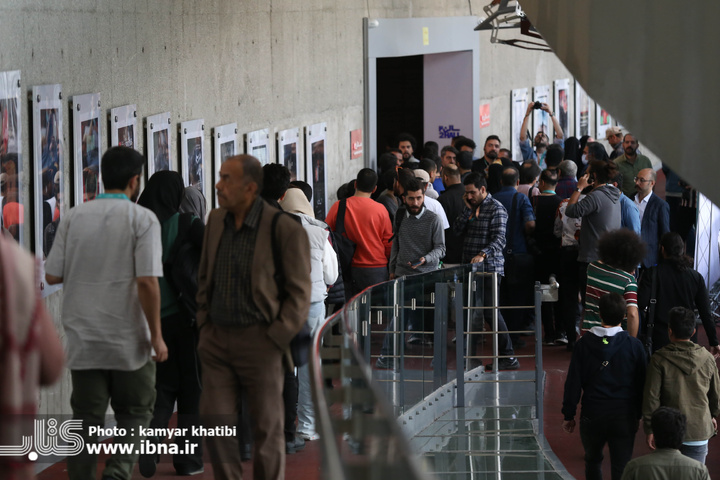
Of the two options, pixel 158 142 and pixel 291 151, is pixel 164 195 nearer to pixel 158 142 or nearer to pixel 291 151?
pixel 158 142

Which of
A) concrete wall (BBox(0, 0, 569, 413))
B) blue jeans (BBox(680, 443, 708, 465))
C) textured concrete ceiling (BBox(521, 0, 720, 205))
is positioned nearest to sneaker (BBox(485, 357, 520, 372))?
blue jeans (BBox(680, 443, 708, 465))

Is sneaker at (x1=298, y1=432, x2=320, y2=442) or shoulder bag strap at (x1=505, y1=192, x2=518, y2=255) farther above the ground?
shoulder bag strap at (x1=505, y1=192, x2=518, y2=255)

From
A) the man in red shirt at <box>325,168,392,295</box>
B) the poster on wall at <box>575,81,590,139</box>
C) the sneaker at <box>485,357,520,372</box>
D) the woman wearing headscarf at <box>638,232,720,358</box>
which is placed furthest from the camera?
the poster on wall at <box>575,81,590,139</box>

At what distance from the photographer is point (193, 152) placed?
384 inches

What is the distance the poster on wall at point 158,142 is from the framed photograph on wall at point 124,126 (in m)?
0.18

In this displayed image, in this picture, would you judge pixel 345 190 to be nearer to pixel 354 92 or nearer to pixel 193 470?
pixel 354 92

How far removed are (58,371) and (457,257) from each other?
8.57 meters

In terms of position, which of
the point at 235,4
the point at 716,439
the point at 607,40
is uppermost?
the point at 235,4

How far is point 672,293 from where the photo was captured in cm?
920

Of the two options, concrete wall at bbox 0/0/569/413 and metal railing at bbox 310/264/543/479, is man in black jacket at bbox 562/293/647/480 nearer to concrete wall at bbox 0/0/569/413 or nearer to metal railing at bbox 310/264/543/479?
metal railing at bbox 310/264/543/479

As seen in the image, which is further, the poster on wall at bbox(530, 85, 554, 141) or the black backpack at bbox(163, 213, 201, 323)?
the poster on wall at bbox(530, 85, 554, 141)

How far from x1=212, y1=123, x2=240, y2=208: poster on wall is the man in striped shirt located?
3.87 metres

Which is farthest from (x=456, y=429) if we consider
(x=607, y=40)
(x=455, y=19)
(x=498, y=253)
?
(x=455, y=19)

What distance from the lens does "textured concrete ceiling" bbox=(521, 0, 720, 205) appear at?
4102 millimetres
